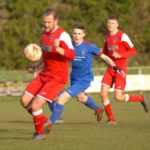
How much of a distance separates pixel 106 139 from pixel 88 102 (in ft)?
12.0

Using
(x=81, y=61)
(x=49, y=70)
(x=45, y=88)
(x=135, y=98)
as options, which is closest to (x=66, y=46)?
(x=49, y=70)

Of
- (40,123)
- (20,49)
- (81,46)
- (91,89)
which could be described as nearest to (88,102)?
(81,46)

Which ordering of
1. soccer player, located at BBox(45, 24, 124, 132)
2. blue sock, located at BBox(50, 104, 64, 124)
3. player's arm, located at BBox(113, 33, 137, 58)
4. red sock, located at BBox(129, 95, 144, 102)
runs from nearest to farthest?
blue sock, located at BBox(50, 104, 64, 124)
soccer player, located at BBox(45, 24, 124, 132)
player's arm, located at BBox(113, 33, 137, 58)
red sock, located at BBox(129, 95, 144, 102)

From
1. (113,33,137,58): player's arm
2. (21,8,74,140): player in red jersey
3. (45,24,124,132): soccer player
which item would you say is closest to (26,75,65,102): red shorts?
(21,8,74,140): player in red jersey

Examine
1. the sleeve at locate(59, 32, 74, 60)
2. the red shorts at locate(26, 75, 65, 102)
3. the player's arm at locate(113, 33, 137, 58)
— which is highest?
the sleeve at locate(59, 32, 74, 60)

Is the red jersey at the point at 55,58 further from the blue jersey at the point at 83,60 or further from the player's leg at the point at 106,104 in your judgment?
the player's leg at the point at 106,104

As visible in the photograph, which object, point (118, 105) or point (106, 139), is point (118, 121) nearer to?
point (106, 139)

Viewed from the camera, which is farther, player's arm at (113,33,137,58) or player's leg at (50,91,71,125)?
player's arm at (113,33,137,58)

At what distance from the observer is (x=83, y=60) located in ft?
45.6

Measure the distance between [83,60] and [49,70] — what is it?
2618 millimetres

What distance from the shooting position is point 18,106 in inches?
840

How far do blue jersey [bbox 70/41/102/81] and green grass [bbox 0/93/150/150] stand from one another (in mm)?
989

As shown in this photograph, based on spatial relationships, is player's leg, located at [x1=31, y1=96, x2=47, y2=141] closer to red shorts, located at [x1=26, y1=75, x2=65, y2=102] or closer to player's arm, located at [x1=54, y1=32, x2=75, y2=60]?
red shorts, located at [x1=26, y1=75, x2=65, y2=102]

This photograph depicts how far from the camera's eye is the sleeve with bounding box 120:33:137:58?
47.9 ft
